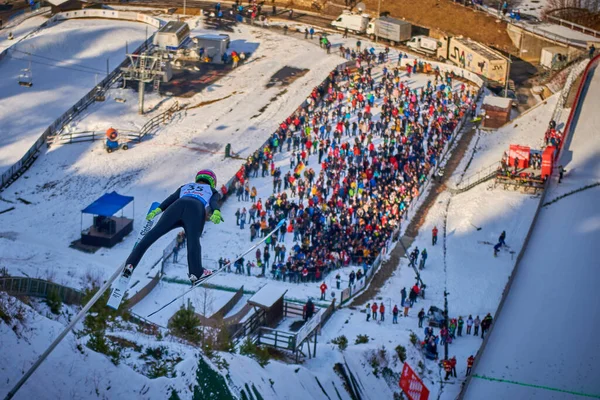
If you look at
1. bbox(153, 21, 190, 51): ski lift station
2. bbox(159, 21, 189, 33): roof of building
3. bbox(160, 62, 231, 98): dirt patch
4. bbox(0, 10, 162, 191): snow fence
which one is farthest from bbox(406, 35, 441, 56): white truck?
bbox(0, 10, 162, 191): snow fence

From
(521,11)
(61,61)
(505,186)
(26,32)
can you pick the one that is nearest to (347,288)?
(505,186)

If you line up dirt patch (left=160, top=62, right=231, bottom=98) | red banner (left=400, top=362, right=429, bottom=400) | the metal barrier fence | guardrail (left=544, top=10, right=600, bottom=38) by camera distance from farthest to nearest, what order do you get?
guardrail (left=544, top=10, right=600, bottom=38), dirt patch (left=160, top=62, right=231, bottom=98), red banner (left=400, top=362, right=429, bottom=400), the metal barrier fence

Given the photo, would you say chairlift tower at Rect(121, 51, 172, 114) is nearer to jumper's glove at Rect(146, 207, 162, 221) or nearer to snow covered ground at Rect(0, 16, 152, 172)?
snow covered ground at Rect(0, 16, 152, 172)

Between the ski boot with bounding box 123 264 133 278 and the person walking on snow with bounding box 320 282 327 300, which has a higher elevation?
the ski boot with bounding box 123 264 133 278

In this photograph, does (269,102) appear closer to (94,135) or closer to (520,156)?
(94,135)

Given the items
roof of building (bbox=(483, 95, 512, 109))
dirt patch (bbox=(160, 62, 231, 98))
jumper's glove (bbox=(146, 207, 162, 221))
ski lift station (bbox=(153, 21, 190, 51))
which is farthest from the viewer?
ski lift station (bbox=(153, 21, 190, 51))

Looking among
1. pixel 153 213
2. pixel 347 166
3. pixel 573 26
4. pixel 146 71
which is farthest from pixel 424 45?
pixel 153 213

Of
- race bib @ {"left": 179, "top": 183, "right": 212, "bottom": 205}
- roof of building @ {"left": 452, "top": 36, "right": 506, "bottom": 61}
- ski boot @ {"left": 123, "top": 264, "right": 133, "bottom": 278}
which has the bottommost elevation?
roof of building @ {"left": 452, "top": 36, "right": 506, "bottom": 61}

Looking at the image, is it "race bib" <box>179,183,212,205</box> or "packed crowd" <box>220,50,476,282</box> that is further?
"packed crowd" <box>220,50,476,282</box>
